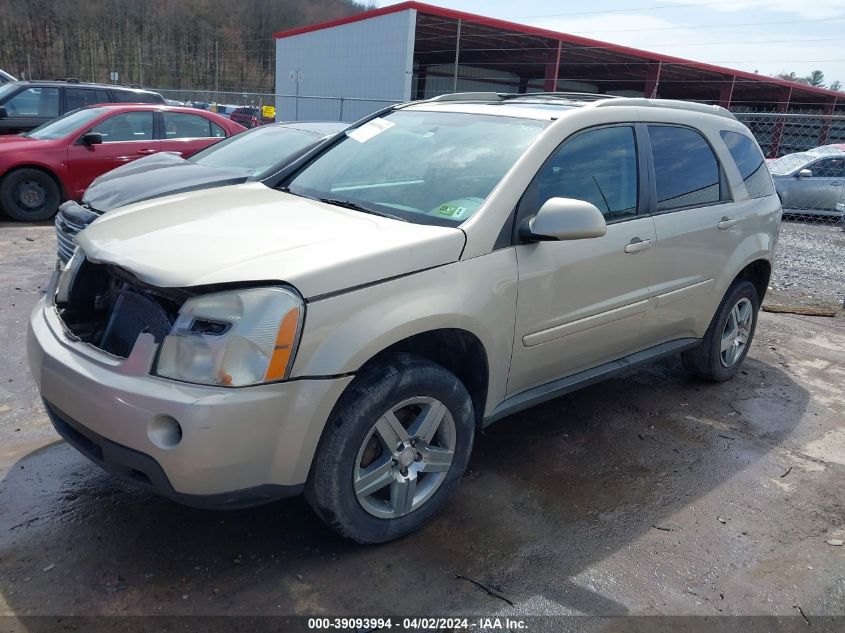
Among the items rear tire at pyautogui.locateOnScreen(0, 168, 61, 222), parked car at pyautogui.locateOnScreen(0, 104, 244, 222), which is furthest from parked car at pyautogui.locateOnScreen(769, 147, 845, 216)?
rear tire at pyautogui.locateOnScreen(0, 168, 61, 222)

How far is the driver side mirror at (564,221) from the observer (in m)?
2.90

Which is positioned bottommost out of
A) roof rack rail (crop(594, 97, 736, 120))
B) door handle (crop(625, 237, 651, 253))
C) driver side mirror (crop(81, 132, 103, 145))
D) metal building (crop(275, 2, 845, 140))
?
door handle (crop(625, 237, 651, 253))

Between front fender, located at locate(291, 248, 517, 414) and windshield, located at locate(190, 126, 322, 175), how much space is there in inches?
155

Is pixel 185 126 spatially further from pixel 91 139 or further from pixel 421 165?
pixel 421 165

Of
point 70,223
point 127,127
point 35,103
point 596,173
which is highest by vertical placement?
point 35,103

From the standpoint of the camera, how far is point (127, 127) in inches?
365

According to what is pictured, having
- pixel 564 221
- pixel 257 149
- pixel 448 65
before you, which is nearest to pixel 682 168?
pixel 564 221

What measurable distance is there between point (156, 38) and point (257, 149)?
59.7 metres

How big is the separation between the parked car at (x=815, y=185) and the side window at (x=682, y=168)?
Answer: 34.0 ft

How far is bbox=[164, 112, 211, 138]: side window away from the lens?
945 cm

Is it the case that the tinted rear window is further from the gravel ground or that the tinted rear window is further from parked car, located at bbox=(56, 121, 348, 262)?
the gravel ground

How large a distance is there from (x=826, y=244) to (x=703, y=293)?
8190 millimetres

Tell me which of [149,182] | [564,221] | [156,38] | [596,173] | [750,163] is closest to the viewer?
[564,221]

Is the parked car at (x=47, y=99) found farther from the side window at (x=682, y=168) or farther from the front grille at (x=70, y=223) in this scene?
the side window at (x=682, y=168)
